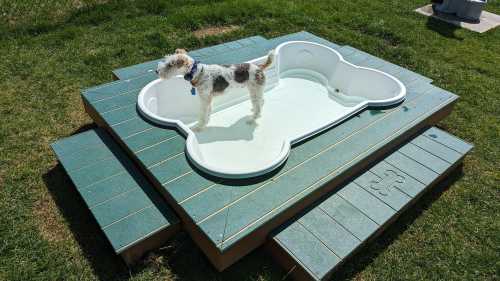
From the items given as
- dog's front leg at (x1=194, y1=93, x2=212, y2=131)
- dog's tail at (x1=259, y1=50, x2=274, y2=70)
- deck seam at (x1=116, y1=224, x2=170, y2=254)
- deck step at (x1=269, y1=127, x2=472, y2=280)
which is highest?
dog's tail at (x1=259, y1=50, x2=274, y2=70)

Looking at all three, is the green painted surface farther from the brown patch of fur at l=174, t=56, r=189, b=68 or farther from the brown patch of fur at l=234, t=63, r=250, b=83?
the brown patch of fur at l=174, t=56, r=189, b=68

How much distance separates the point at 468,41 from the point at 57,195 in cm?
1070

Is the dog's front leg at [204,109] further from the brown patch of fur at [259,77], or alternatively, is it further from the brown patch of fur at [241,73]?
the brown patch of fur at [259,77]

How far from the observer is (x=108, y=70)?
7809 mm

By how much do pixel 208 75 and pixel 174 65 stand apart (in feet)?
1.88

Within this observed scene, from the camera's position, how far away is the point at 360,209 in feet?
15.4

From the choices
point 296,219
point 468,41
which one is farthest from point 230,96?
point 468,41

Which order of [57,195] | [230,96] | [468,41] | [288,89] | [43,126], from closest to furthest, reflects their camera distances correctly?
[57,195] < [43,126] < [230,96] < [288,89] < [468,41]

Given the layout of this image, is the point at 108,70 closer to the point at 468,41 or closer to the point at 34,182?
the point at 34,182

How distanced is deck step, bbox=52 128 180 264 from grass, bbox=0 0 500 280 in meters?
0.34

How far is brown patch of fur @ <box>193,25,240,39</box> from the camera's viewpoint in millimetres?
9502

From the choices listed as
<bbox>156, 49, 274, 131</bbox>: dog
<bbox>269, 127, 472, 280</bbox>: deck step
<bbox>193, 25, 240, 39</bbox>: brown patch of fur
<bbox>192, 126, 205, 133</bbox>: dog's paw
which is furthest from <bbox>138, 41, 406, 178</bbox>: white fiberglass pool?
<bbox>193, 25, 240, 39</bbox>: brown patch of fur

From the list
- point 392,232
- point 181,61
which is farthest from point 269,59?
point 392,232

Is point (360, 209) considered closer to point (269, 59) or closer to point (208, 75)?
point (269, 59)
